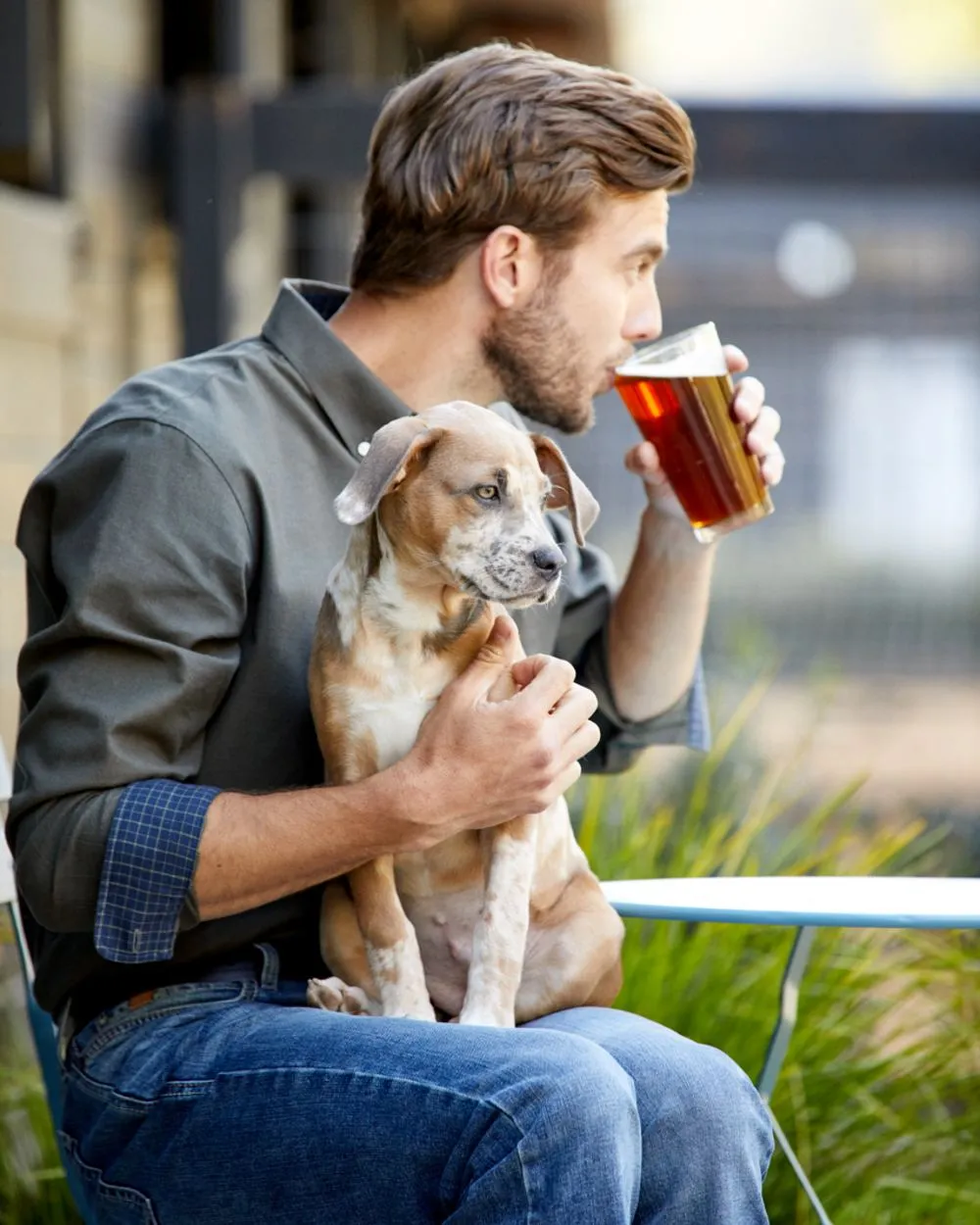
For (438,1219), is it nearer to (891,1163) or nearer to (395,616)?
(395,616)

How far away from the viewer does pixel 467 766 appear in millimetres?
1919

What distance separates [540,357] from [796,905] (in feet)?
2.74

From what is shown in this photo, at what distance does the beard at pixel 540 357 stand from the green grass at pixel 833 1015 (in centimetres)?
116

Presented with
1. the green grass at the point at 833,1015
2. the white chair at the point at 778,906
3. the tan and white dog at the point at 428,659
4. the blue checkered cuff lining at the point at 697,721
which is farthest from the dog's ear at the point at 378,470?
the green grass at the point at 833,1015

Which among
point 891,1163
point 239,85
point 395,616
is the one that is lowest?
point 891,1163

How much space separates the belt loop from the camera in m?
2.07

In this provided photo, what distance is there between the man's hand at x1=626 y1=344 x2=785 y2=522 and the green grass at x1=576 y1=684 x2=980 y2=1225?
1036 millimetres

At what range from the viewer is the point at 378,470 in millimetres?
1920

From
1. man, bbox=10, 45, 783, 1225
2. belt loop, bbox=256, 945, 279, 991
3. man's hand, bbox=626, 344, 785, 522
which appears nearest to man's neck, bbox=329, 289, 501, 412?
man, bbox=10, 45, 783, 1225

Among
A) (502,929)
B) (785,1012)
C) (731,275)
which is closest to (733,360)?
(502,929)

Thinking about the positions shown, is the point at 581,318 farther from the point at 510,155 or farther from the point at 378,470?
the point at 378,470

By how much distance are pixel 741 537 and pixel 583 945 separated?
14.1 feet

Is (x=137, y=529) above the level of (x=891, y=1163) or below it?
above

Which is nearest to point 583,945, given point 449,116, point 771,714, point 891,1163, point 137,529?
point 137,529
